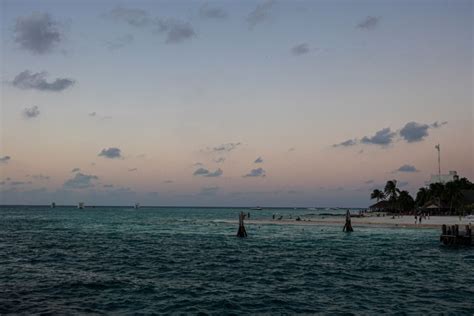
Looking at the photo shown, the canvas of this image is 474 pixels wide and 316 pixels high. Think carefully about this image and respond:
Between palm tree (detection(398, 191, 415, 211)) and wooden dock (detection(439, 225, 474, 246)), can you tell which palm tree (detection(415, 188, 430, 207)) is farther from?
wooden dock (detection(439, 225, 474, 246))

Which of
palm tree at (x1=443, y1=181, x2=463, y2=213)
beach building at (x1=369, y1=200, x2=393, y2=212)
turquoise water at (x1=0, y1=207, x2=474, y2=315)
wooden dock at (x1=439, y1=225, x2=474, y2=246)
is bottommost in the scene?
turquoise water at (x1=0, y1=207, x2=474, y2=315)

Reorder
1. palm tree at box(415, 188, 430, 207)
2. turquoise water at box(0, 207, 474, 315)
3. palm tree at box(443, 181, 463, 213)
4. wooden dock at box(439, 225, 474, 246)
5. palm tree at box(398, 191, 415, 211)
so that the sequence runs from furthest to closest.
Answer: palm tree at box(398, 191, 415, 211), palm tree at box(415, 188, 430, 207), palm tree at box(443, 181, 463, 213), wooden dock at box(439, 225, 474, 246), turquoise water at box(0, 207, 474, 315)

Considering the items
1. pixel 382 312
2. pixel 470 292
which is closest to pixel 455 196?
pixel 470 292

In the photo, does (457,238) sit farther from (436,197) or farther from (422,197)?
(422,197)

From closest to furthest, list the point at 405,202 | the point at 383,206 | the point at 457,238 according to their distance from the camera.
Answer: the point at 457,238, the point at 405,202, the point at 383,206

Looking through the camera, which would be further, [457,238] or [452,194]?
[452,194]

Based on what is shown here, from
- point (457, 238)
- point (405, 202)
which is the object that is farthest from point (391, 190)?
point (457, 238)

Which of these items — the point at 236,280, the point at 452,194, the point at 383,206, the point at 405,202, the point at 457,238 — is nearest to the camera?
the point at 236,280

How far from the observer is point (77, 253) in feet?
159

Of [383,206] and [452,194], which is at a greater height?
[452,194]

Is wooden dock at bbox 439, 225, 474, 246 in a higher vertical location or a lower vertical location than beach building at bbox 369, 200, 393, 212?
lower

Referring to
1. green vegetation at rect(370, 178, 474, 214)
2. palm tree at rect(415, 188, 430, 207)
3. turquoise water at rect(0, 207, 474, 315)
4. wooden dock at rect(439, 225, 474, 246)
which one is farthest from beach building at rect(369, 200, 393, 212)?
turquoise water at rect(0, 207, 474, 315)

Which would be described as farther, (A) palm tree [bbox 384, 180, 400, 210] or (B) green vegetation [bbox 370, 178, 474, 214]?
(A) palm tree [bbox 384, 180, 400, 210]

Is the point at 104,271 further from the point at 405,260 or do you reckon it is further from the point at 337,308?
the point at 405,260
